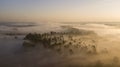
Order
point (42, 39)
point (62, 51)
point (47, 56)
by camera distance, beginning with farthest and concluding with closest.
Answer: point (42, 39) → point (62, 51) → point (47, 56)

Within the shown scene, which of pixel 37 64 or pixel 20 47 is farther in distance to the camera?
pixel 20 47

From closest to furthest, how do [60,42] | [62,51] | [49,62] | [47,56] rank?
[49,62] → [47,56] → [62,51] → [60,42]

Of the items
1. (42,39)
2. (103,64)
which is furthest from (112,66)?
(42,39)

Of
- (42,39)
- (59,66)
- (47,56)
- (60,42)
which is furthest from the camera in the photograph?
(42,39)

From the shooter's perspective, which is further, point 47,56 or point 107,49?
point 107,49

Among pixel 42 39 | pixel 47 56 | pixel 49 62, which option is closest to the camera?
pixel 49 62

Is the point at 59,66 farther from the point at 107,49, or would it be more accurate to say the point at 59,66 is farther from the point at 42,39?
the point at 42,39

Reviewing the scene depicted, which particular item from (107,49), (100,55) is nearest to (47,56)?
(100,55)

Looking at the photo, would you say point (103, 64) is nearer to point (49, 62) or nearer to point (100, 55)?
point (100, 55)
